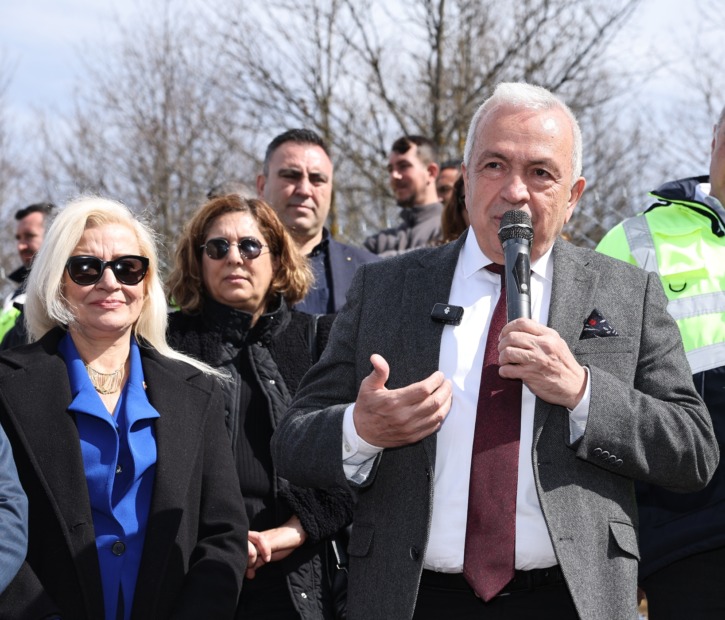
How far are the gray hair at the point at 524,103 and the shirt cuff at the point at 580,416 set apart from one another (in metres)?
0.82

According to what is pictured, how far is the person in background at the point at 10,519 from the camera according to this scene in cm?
283

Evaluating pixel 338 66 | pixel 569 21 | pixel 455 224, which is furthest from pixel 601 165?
pixel 455 224

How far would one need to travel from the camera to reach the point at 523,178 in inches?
117

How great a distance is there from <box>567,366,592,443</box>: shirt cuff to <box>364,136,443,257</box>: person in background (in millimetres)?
5110

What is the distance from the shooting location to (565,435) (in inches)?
107

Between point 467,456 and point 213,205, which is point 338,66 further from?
point 467,456

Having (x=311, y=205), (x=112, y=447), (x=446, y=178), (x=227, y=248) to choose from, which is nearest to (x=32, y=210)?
(x=446, y=178)

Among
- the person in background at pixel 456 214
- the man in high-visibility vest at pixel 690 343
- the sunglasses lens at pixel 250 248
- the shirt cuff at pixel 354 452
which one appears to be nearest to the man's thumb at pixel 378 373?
the shirt cuff at pixel 354 452

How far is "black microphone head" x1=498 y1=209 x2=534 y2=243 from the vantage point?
8.94ft

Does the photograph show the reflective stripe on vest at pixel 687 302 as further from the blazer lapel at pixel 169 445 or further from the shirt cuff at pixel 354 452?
the blazer lapel at pixel 169 445

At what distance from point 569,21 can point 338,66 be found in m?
3.63

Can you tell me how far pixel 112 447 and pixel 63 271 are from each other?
0.75m

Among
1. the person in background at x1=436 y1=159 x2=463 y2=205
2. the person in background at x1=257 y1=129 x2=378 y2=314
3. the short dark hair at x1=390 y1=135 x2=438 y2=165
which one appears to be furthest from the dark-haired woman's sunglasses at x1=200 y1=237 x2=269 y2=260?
the person in background at x1=436 y1=159 x2=463 y2=205

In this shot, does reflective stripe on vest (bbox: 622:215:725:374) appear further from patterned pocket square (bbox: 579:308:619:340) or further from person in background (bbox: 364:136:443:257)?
person in background (bbox: 364:136:443:257)
